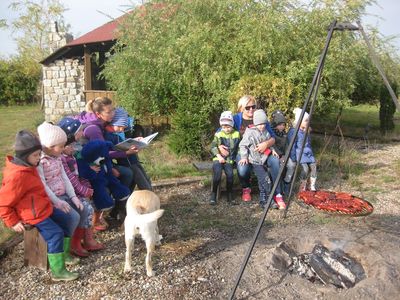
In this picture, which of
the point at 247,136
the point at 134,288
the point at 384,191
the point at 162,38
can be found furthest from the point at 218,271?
the point at 162,38

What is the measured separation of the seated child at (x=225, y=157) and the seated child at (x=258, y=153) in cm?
15

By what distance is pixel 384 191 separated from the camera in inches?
248

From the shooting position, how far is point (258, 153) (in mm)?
5652

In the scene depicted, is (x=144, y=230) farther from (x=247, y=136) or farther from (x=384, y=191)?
(x=384, y=191)

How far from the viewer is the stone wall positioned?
647 inches

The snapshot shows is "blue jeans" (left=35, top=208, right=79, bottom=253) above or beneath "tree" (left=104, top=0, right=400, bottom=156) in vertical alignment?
beneath

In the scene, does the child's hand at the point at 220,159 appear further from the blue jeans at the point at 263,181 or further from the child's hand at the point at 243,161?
the blue jeans at the point at 263,181

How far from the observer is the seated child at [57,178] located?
11.6ft

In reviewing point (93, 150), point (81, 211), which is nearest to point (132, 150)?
point (93, 150)

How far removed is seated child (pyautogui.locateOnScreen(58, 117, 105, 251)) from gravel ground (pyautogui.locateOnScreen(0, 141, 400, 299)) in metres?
0.17

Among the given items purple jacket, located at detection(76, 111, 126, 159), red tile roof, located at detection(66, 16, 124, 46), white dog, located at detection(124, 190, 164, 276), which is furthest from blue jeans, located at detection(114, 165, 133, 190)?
red tile roof, located at detection(66, 16, 124, 46)

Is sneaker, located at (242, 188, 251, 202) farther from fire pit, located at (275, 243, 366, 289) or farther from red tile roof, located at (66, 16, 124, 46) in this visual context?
red tile roof, located at (66, 16, 124, 46)

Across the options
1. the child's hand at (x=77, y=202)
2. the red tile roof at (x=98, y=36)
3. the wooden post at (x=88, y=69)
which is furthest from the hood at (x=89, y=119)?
the wooden post at (x=88, y=69)

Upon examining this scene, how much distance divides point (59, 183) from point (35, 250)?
67 cm
